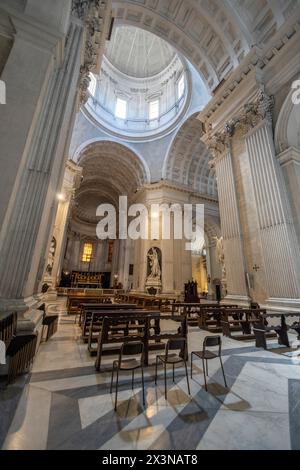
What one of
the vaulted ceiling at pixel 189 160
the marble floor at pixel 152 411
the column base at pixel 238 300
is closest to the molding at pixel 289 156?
the column base at pixel 238 300

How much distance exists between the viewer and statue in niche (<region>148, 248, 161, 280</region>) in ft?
50.6

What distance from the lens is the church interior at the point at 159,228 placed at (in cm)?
208

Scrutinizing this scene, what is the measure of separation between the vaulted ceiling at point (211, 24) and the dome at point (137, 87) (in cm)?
640

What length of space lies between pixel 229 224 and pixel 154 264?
7938 mm

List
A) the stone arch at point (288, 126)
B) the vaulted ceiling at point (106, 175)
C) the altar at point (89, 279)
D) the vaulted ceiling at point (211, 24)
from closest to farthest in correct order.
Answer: the stone arch at point (288, 126) < the vaulted ceiling at point (211, 24) < the vaulted ceiling at point (106, 175) < the altar at point (89, 279)

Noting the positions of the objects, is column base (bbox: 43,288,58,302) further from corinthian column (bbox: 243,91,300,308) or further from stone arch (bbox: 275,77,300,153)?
stone arch (bbox: 275,77,300,153)

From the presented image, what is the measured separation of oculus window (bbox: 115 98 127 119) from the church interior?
55 cm

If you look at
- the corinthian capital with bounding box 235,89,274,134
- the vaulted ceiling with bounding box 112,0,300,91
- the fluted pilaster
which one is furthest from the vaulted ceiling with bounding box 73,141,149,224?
the fluted pilaster

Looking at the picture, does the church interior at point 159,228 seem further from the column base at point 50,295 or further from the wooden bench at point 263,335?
the column base at point 50,295

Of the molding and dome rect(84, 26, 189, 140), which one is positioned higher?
dome rect(84, 26, 189, 140)

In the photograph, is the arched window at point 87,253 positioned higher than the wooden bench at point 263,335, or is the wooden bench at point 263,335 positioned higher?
the arched window at point 87,253

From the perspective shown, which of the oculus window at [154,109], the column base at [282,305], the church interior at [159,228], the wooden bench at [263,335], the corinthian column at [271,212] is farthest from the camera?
the oculus window at [154,109]

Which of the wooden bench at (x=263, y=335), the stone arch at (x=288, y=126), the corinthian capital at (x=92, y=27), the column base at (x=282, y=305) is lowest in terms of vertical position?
the wooden bench at (x=263, y=335)

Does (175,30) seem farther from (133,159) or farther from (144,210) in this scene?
(144,210)
